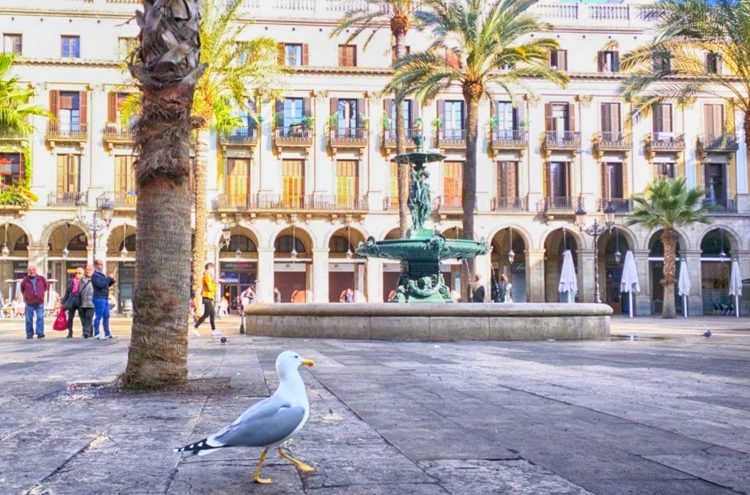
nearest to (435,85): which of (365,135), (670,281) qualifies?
(365,135)

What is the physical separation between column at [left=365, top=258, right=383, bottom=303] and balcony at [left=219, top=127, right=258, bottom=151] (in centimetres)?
824

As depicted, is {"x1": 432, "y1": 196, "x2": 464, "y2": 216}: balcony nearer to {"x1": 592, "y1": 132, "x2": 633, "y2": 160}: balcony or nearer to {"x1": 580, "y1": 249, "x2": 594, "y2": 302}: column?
{"x1": 580, "y1": 249, "x2": 594, "y2": 302}: column

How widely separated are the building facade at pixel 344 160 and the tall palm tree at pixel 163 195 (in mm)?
31190

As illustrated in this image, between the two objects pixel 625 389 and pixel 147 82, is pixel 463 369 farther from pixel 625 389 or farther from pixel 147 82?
pixel 147 82

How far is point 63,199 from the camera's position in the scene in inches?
1476

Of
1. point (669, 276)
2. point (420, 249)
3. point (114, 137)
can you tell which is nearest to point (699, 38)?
point (420, 249)

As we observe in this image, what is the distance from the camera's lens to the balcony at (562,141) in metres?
39.4

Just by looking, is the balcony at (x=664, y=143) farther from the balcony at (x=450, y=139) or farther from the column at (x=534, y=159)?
the balcony at (x=450, y=139)

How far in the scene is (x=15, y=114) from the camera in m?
23.3

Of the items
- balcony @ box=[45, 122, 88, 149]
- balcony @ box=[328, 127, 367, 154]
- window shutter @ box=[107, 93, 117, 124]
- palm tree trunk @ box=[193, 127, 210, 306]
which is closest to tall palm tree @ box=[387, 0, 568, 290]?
palm tree trunk @ box=[193, 127, 210, 306]

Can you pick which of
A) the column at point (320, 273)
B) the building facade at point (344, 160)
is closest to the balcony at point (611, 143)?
the building facade at point (344, 160)

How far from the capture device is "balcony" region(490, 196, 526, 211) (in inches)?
1549

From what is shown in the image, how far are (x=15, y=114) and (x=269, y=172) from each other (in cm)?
1640

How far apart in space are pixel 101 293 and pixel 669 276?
26.3m
